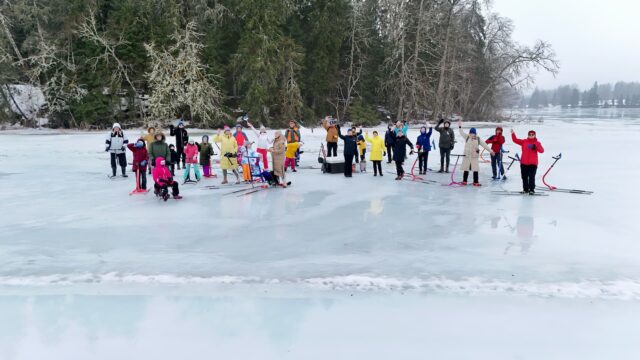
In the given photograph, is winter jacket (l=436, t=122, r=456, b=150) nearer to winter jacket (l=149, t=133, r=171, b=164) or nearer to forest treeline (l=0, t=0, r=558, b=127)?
winter jacket (l=149, t=133, r=171, b=164)

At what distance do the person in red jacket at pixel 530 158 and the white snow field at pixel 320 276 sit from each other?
1.99 ft

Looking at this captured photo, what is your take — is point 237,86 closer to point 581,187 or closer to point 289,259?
point 581,187

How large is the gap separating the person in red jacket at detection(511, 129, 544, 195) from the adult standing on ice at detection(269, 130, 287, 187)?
17.6ft

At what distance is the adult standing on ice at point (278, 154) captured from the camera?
11805 millimetres

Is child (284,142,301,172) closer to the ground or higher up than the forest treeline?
closer to the ground

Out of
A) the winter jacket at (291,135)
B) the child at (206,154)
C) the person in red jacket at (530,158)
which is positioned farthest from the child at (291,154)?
the person in red jacket at (530,158)

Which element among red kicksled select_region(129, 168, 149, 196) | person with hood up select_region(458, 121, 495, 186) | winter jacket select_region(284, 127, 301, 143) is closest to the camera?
red kicksled select_region(129, 168, 149, 196)

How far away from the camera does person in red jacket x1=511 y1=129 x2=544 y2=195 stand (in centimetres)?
1062

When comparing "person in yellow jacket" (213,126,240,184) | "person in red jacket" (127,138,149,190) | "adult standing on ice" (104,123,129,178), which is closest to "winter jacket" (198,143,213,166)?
"person in yellow jacket" (213,126,240,184)

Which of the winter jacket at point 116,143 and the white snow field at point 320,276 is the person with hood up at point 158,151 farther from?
the winter jacket at point 116,143

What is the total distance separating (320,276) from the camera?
5.79 m

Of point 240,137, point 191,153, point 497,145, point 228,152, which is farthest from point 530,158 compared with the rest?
point 191,153

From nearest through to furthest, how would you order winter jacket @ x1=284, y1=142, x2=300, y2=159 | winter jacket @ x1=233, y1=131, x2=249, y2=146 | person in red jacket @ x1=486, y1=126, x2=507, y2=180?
person in red jacket @ x1=486, y1=126, x2=507, y2=180 → winter jacket @ x1=233, y1=131, x2=249, y2=146 → winter jacket @ x1=284, y1=142, x2=300, y2=159

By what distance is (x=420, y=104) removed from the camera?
143 ft
